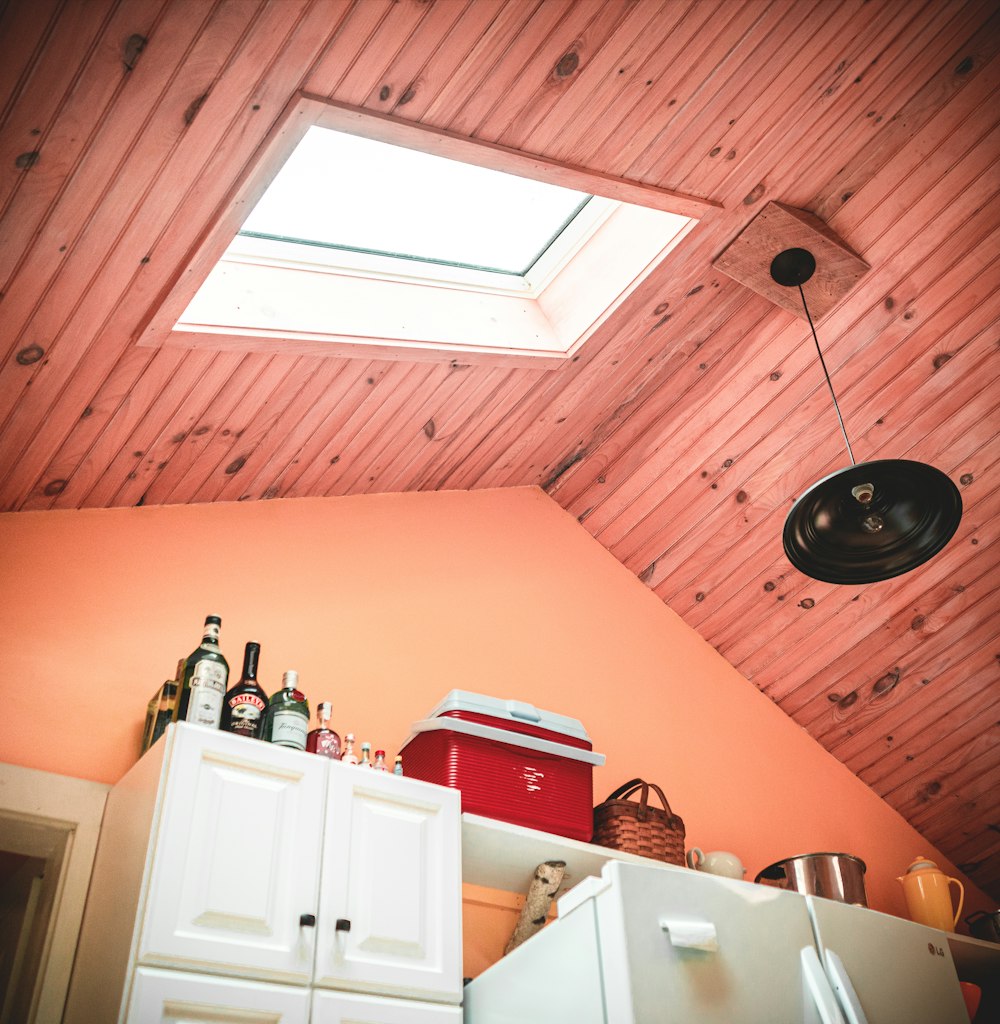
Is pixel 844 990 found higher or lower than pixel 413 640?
lower

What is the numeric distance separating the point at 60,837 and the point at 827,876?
2289 millimetres

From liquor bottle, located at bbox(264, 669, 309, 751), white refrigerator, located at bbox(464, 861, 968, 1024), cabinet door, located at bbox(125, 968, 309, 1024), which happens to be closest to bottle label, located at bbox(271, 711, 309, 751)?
liquor bottle, located at bbox(264, 669, 309, 751)

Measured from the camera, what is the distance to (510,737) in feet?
9.41

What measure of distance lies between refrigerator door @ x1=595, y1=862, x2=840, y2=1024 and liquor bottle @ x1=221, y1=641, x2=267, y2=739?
91 cm

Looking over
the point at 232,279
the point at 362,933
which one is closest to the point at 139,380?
the point at 232,279

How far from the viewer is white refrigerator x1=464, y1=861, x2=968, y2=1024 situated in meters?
2.25

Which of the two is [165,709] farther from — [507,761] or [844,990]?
[844,990]

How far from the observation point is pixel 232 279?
9.10ft

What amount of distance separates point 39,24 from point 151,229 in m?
0.51

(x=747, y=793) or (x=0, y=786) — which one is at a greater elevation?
(x=747, y=793)

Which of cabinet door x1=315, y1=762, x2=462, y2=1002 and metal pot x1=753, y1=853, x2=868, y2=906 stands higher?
metal pot x1=753, y1=853, x2=868, y2=906

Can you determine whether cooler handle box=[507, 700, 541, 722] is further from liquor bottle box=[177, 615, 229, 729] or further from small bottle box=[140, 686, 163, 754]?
small bottle box=[140, 686, 163, 754]

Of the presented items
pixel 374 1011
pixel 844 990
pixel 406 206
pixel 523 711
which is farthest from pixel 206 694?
pixel 844 990

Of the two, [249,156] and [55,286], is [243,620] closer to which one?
[55,286]
